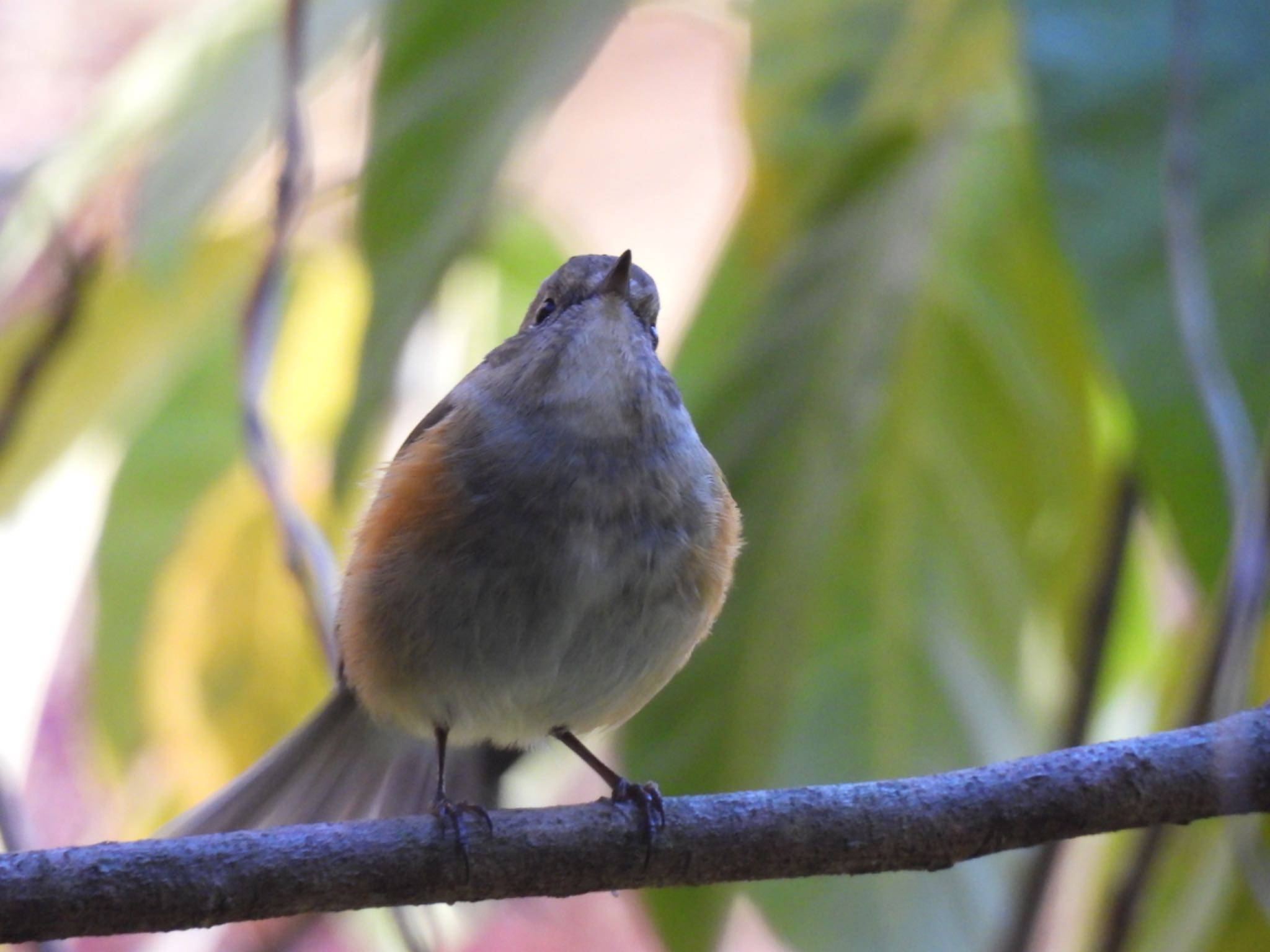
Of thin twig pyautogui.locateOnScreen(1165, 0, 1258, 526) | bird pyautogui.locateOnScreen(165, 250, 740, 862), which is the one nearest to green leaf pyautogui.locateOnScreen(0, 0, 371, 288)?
bird pyautogui.locateOnScreen(165, 250, 740, 862)

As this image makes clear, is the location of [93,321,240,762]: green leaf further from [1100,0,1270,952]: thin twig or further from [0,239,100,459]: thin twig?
[1100,0,1270,952]: thin twig

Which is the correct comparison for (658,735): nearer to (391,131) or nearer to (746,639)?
(746,639)

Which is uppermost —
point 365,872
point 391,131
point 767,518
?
point 391,131

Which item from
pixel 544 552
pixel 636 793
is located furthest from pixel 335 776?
pixel 636 793

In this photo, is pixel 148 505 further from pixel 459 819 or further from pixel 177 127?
pixel 459 819

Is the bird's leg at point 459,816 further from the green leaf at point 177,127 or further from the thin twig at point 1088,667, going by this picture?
the green leaf at point 177,127

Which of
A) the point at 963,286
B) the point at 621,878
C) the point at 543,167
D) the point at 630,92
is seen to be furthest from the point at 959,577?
the point at 630,92

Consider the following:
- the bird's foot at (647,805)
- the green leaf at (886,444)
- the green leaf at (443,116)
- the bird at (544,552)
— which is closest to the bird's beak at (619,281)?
the bird at (544,552)
